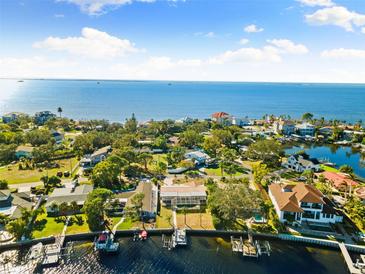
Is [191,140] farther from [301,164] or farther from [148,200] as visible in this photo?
[148,200]

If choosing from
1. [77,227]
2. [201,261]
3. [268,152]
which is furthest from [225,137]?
[77,227]

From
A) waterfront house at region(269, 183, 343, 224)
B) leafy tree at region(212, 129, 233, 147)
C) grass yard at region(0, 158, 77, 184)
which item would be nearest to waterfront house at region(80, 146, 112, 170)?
grass yard at region(0, 158, 77, 184)

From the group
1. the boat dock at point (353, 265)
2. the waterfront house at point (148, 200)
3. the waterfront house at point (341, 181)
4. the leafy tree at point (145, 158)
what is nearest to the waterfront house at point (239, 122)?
the waterfront house at point (341, 181)

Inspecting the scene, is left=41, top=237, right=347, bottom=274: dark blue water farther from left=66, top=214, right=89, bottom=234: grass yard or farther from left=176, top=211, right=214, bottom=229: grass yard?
left=176, top=211, right=214, bottom=229: grass yard

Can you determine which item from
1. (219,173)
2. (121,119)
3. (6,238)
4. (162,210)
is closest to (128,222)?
(162,210)

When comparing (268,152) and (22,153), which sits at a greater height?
(268,152)

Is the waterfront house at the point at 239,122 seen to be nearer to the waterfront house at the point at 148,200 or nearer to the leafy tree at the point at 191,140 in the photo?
the leafy tree at the point at 191,140

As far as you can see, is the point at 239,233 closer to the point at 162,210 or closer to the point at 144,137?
the point at 162,210
